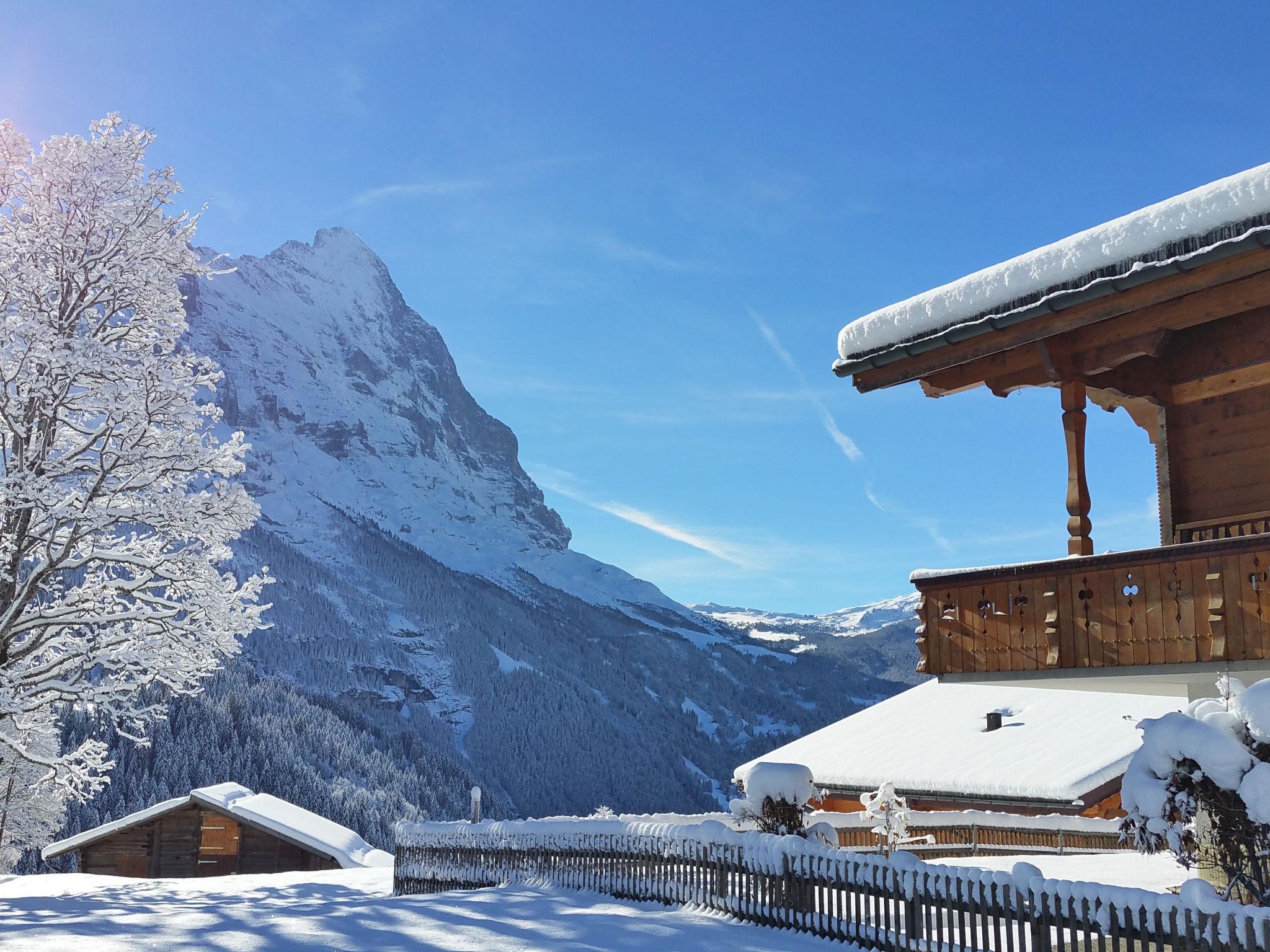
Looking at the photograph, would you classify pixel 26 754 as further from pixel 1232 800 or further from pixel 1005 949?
pixel 1232 800

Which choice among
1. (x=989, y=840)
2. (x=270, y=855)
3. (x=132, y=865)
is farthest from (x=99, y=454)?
(x=132, y=865)

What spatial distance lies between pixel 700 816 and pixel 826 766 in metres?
6.88

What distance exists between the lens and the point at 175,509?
1647 cm

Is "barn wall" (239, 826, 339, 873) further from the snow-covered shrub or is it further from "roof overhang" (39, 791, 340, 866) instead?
the snow-covered shrub

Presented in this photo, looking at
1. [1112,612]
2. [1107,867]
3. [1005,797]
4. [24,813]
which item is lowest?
[24,813]

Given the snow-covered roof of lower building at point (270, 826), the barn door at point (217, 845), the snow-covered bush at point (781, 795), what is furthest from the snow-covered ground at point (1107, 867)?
the barn door at point (217, 845)

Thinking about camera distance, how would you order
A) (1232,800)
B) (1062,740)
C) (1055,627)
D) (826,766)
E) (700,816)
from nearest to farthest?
(1232,800), (1055,627), (700,816), (1062,740), (826,766)

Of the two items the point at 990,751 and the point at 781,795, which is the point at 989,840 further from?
the point at 781,795

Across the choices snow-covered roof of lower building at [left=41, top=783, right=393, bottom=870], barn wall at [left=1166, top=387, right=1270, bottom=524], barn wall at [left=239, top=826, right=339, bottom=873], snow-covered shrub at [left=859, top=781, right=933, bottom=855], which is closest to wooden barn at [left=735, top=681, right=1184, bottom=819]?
snow-covered shrub at [left=859, top=781, right=933, bottom=855]

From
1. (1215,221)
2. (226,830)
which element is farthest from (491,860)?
(226,830)

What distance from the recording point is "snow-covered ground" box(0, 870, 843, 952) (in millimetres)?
10352

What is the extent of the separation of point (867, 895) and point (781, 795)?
8.88 ft

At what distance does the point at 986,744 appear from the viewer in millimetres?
29469

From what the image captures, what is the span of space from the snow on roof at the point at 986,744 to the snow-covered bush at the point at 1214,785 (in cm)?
1620
